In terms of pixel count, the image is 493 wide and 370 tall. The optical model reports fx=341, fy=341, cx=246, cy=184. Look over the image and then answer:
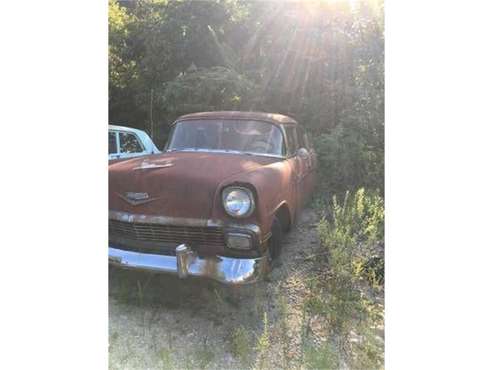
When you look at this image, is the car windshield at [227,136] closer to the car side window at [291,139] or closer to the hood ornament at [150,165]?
the car side window at [291,139]

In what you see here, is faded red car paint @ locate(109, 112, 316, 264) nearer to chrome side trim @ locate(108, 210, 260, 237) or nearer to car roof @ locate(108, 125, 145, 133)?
chrome side trim @ locate(108, 210, 260, 237)

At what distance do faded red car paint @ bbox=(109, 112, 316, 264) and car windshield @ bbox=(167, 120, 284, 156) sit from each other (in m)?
0.03

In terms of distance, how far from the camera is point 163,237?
1.58 meters

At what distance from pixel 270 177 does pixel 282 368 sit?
848mm

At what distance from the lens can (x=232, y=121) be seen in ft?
5.94

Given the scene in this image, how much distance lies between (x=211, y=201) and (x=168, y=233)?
0.27 meters

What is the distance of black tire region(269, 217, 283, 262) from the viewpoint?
1648 mm

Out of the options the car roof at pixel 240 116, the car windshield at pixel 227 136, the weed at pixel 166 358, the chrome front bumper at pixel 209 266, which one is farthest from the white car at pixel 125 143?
the weed at pixel 166 358

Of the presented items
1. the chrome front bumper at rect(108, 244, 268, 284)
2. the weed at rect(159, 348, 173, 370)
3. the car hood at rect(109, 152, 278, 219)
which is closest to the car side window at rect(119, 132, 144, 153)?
the car hood at rect(109, 152, 278, 219)

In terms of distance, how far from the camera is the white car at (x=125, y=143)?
1780mm
